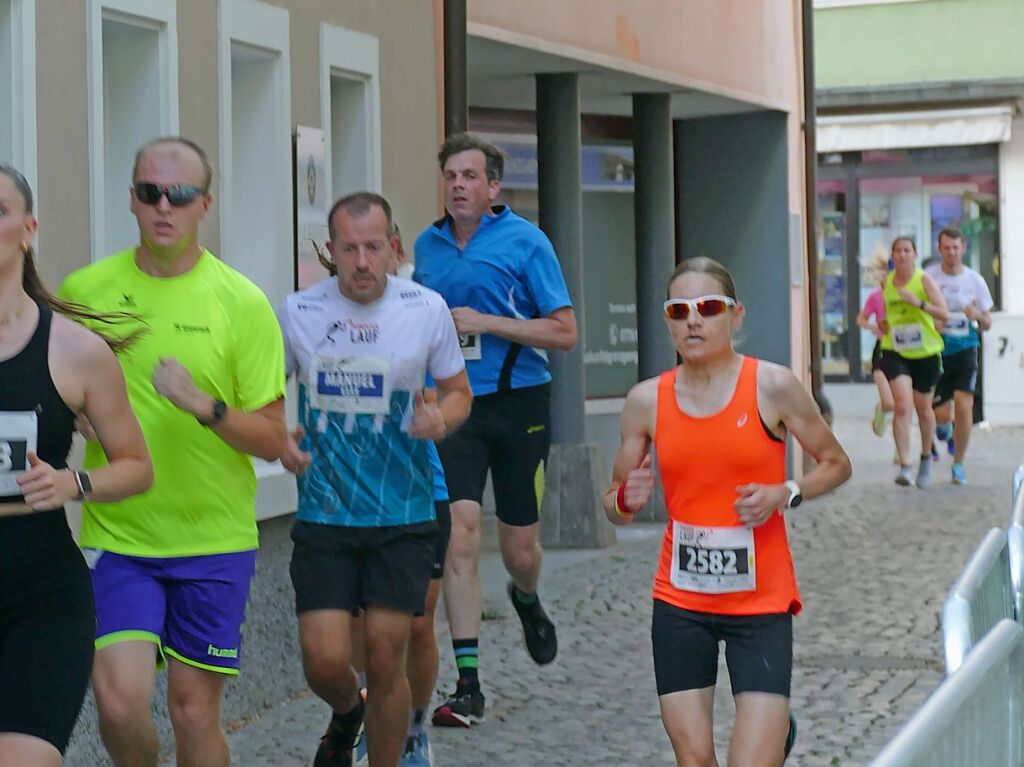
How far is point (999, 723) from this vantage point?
12.6ft

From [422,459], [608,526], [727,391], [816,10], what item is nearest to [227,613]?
[422,459]

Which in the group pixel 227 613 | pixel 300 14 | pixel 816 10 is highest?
pixel 816 10

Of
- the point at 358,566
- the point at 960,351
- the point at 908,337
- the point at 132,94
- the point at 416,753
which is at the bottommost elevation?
the point at 416,753

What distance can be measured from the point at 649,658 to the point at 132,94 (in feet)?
11.8

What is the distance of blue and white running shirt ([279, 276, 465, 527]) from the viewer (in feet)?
20.8

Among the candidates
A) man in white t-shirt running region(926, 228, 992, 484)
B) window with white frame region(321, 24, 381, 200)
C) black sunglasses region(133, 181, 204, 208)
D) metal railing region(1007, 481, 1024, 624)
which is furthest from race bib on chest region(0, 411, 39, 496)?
man in white t-shirt running region(926, 228, 992, 484)

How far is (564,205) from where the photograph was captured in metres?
14.6

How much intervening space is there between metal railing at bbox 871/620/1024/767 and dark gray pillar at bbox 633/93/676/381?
1218 centimetres

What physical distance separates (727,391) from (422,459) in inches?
47.3

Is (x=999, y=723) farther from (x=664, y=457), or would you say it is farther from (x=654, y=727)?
(x=654, y=727)

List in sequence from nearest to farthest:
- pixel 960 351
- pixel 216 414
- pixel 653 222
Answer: pixel 216 414 → pixel 653 222 → pixel 960 351

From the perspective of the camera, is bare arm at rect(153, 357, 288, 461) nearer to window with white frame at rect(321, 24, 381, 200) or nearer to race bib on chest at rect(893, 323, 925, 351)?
window with white frame at rect(321, 24, 381, 200)

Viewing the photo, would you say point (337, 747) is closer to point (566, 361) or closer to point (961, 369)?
point (566, 361)

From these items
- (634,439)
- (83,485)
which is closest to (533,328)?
(634,439)
